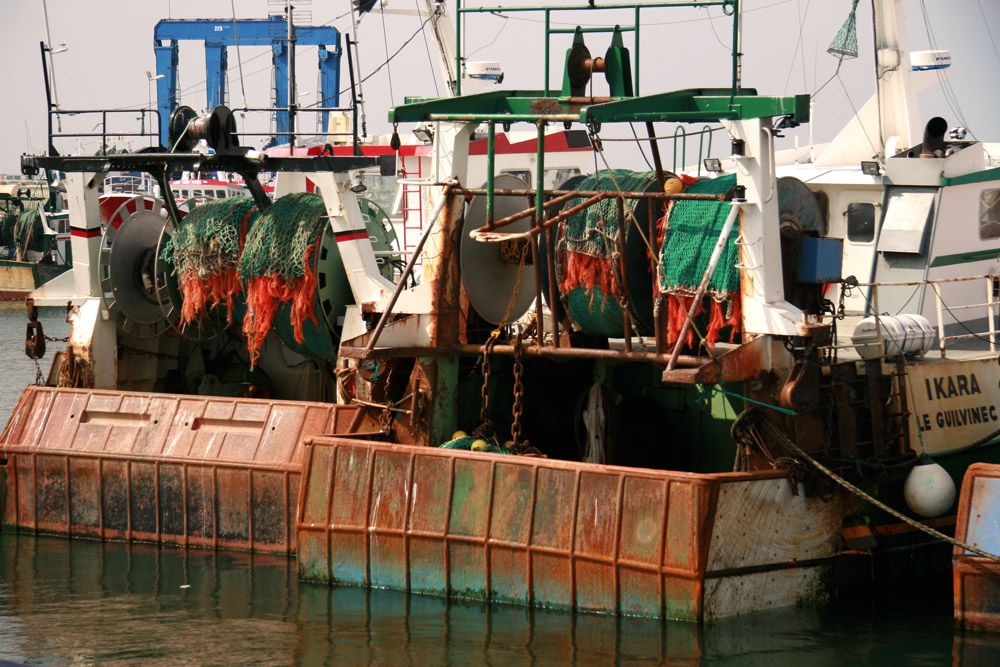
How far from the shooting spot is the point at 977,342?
1692 centimetres

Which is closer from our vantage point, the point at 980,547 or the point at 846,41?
the point at 980,547

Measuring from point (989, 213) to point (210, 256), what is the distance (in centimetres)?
902

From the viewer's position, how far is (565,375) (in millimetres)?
15602

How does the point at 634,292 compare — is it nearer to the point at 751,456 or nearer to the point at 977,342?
the point at 751,456

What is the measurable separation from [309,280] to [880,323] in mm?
6045

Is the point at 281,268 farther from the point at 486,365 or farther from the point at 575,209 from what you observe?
the point at 575,209

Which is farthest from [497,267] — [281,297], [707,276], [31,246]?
[31,246]

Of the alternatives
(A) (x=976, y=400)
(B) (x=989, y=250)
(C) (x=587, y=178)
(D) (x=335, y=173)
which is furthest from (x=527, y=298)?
(B) (x=989, y=250)

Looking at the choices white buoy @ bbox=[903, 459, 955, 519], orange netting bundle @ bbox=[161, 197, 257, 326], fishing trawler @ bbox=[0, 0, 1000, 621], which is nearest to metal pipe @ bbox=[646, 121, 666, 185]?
fishing trawler @ bbox=[0, 0, 1000, 621]

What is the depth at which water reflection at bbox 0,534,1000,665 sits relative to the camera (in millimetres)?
11891

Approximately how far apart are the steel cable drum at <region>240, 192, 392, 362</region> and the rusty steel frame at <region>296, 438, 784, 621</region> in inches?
115

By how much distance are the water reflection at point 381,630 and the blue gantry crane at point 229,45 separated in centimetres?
3285

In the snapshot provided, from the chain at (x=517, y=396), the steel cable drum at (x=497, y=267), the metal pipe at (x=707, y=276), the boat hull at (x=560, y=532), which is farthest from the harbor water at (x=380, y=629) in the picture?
the steel cable drum at (x=497, y=267)

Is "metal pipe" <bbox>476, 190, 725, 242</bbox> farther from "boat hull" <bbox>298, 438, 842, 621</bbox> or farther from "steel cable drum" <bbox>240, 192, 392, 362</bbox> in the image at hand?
"steel cable drum" <bbox>240, 192, 392, 362</bbox>
